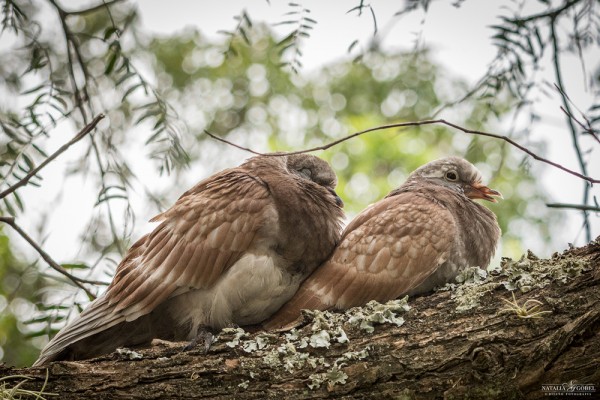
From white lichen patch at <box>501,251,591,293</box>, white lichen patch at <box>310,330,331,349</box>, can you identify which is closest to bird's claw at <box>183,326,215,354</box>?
white lichen patch at <box>310,330,331,349</box>

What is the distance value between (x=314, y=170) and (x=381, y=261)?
39.9 inches

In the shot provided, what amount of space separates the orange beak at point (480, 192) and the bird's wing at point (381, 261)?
0.61m

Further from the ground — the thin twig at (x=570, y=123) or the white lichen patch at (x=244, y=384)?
the thin twig at (x=570, y=123)

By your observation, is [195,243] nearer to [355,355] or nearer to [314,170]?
[314,170]

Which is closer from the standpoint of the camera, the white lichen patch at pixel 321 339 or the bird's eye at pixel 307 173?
the white lichen patch at pixel 321 339

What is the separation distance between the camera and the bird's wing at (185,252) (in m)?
3.69

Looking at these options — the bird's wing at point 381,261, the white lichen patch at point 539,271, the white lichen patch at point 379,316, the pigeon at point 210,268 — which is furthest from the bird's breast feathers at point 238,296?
the white lichen patch at point 539,271

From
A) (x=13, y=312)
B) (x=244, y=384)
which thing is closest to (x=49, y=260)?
(x=244, y=384)

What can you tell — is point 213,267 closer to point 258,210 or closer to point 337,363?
point 258,210

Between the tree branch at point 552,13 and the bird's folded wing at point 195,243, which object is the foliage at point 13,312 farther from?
the tree branch at point 552,13

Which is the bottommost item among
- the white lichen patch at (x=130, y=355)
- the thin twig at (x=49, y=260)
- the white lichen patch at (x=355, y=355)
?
the white lichen patch at (x=355, y=355)

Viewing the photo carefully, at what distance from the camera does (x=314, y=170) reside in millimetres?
4621

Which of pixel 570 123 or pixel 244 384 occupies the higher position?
pixel 570 123

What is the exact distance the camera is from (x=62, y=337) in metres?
3.70
